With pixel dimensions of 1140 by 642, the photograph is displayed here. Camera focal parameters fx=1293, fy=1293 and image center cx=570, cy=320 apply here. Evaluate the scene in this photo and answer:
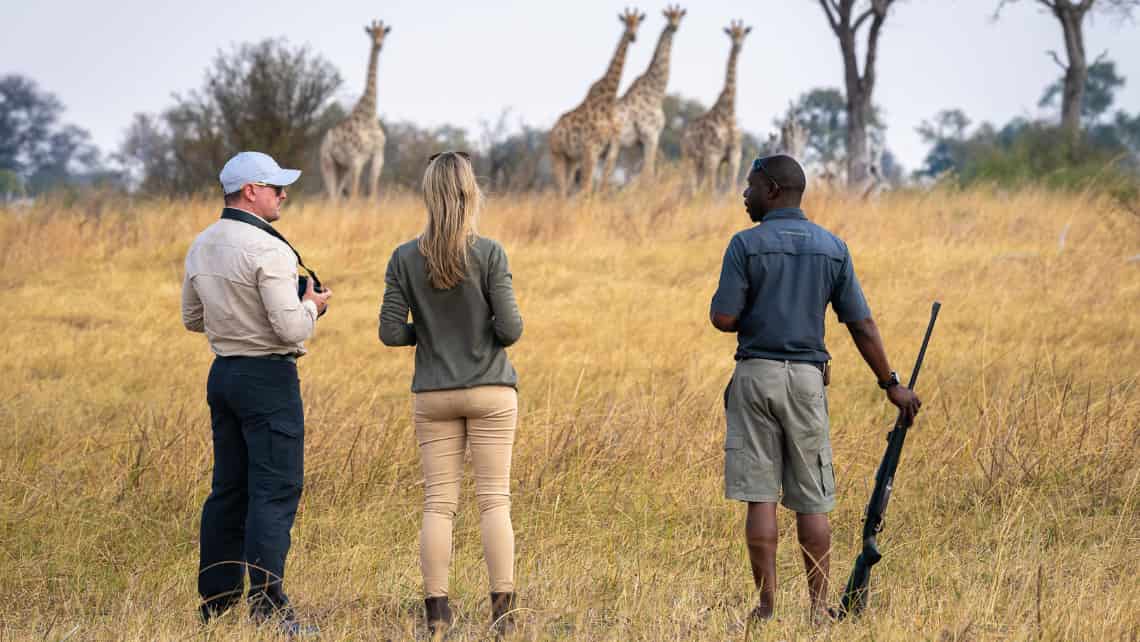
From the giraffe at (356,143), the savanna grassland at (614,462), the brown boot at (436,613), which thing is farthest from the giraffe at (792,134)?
the brown boot at (436,613)

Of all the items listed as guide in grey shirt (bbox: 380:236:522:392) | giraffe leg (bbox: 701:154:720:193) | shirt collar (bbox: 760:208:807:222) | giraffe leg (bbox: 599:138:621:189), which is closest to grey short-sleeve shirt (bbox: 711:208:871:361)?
shirt collar (bbox: 760:208:807:222)

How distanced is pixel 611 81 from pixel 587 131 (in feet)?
3.12

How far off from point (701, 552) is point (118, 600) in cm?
236

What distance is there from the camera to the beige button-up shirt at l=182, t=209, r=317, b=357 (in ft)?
14.0

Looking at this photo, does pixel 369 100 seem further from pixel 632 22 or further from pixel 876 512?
pixel 876 512

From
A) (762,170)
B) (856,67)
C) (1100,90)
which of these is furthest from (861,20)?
(1100,90)

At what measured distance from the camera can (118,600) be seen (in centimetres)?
489

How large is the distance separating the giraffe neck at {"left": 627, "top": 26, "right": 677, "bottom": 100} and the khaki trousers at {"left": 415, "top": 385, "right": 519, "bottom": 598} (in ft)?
45.7

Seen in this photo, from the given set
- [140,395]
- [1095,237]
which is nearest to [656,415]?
[140,395]

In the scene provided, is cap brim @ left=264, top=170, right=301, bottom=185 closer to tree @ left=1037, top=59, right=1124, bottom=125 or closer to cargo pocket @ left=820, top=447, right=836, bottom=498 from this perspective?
cargo pocket @ left=820, top=447, right=836, bottom=498

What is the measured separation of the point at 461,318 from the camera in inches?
166

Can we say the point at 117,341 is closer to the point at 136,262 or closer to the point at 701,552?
the point at 136,262

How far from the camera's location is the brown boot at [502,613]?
13.8ft

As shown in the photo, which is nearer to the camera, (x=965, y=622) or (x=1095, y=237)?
(x=965, y=622)
